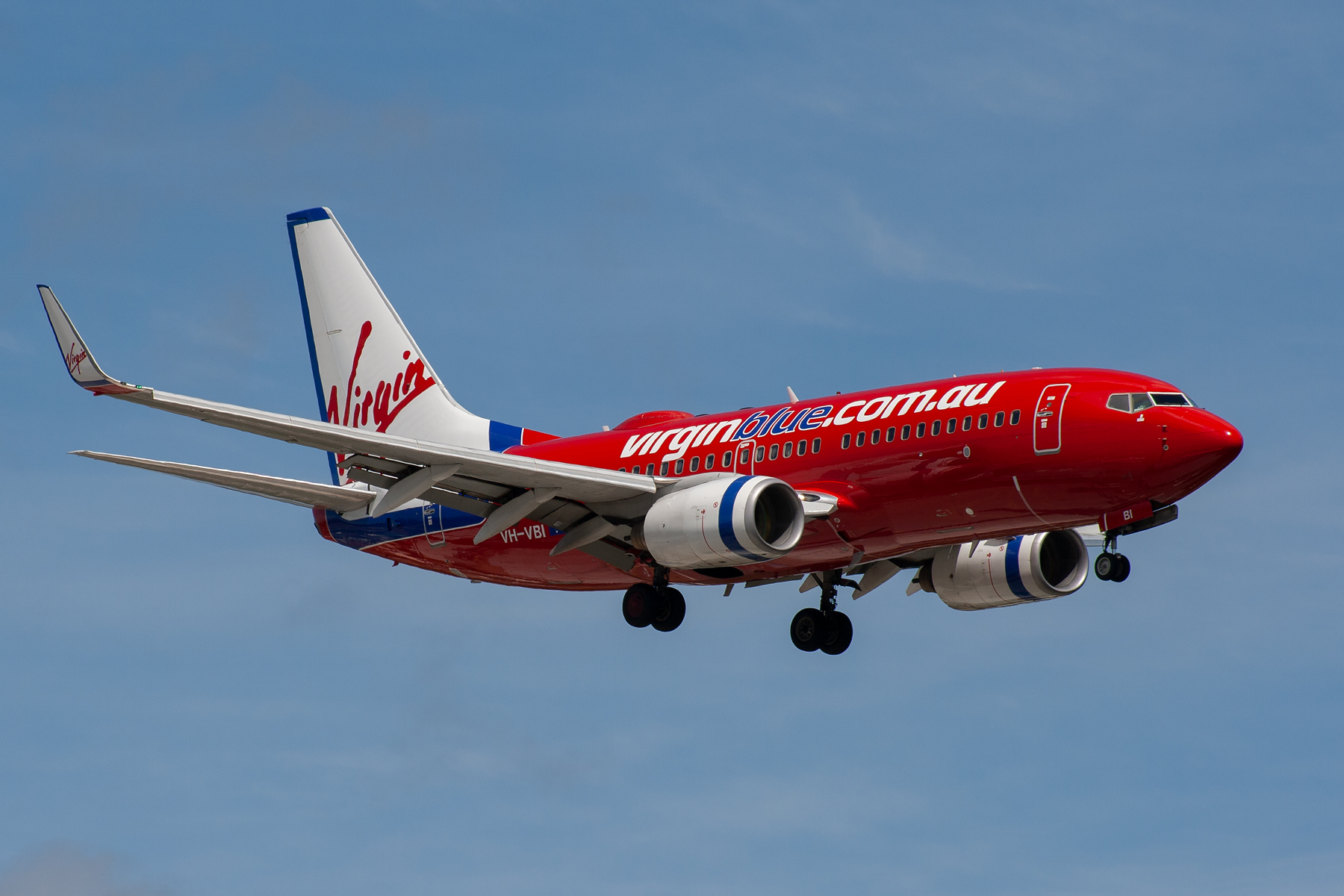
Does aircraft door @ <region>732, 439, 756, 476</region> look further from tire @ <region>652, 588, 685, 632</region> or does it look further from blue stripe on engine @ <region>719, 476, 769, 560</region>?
tire @ <region>652, 588, 685, 632</region>

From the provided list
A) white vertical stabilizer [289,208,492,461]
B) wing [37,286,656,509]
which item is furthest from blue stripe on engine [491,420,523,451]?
wing [37,286,656,509]

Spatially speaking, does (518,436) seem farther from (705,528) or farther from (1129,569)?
(1129,569)

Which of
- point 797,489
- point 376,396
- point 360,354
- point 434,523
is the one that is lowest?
point 797,489

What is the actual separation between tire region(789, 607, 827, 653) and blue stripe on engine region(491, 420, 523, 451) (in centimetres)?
1022

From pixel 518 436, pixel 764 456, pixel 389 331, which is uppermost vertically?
pixel 389 331

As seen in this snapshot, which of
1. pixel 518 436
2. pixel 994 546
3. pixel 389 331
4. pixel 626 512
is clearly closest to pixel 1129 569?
pixel 994 546

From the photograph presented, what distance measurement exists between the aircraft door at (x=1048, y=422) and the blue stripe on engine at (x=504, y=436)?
18.3 metres

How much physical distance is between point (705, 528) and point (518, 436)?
1400 centimetres

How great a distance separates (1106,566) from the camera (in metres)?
38.7

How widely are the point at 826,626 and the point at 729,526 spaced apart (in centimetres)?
862

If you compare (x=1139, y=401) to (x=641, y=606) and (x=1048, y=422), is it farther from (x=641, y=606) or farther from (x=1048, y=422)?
(x=641, y=606)

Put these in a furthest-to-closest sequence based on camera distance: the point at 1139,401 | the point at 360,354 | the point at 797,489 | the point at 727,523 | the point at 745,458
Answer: the point at 360,354 < the point at 745,458 < the point at 797,489 < the point at 727,523 < the point at 1139,401

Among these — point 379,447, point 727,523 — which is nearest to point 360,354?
point 379,447

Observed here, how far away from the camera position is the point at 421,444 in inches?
1593
